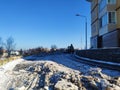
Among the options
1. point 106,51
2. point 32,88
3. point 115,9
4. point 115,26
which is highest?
point 115,9

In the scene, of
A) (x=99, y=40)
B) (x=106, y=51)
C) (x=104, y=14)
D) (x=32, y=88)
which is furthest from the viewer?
(x=99, y=40)

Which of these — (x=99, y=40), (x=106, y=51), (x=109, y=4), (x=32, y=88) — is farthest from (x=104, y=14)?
(x=32, y=88)

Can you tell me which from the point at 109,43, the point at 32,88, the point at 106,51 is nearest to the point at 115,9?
the point at 109,43

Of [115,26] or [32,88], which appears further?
[115,26]

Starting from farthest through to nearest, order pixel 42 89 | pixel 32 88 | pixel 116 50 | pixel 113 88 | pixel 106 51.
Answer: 1. pixel 106 51
2. pixel 116 50
3. pixel 32 88
4. pixel 42 89
5. pixel 113 88

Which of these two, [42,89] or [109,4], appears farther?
A: [109,4]

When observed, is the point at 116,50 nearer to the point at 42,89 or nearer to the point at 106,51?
the point at 106,51

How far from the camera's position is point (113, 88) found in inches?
392

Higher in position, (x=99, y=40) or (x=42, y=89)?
(x=99, y=40)

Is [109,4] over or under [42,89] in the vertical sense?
over

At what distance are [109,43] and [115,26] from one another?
8.40ft

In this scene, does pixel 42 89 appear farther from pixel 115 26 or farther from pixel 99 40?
pixel 99 40

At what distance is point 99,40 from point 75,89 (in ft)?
108

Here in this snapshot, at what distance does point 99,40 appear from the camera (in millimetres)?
42812
